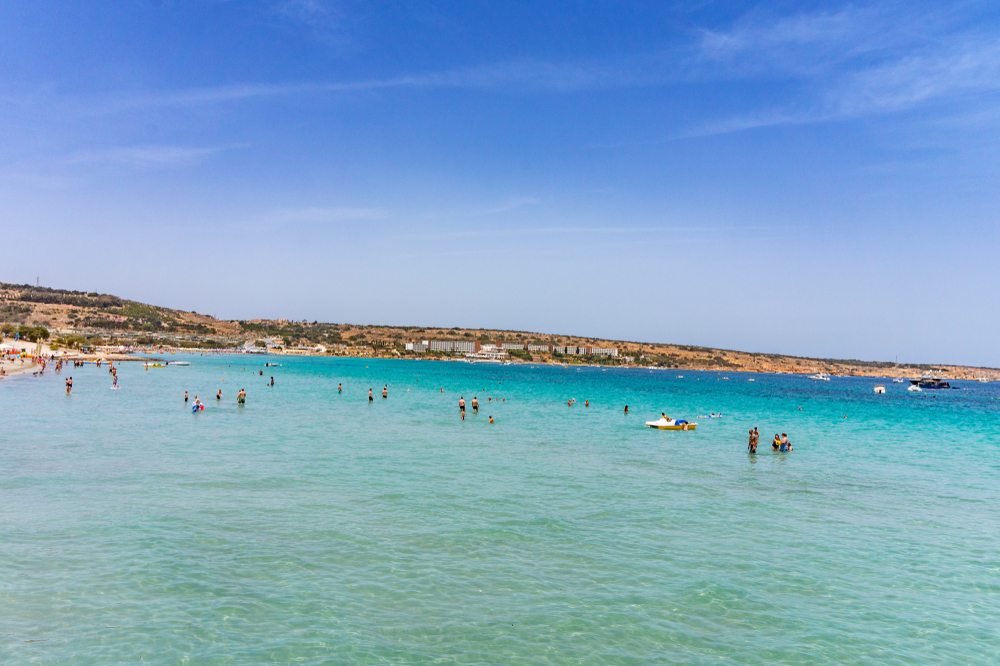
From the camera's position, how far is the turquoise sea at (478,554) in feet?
37.4

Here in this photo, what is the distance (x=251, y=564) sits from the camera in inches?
576

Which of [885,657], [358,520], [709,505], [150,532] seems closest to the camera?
[885,657]

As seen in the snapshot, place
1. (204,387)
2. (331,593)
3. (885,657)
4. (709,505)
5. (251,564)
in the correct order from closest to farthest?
(885,657)
(331,593)
(251,564)
(709,505)
(204,387)

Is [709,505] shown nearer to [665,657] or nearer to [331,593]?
[665,657]

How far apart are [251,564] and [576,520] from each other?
955 cm

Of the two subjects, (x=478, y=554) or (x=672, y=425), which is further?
(x=672, y=425)

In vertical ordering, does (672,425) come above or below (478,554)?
above

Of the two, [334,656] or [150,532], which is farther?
[150,532]

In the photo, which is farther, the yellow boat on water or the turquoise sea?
the yellow boat on water

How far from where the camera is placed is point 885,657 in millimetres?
11422

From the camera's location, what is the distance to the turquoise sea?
37.4 ft

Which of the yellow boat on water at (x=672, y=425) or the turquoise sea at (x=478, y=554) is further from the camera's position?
the yellow boat on water at (x=672, y=425)

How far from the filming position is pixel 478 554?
15.9 meters

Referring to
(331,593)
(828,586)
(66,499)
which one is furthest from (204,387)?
(828,586)
